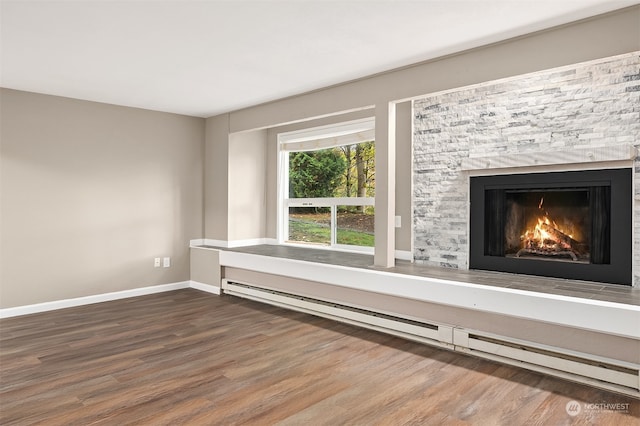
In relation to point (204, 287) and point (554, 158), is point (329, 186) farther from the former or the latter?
point (554, 158)

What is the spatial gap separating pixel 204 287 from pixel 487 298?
12.5 ft

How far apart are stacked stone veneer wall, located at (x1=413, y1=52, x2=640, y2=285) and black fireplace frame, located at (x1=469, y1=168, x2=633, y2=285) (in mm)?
68

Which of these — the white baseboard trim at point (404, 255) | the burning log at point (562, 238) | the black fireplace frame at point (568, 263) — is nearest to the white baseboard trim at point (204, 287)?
the white baseboard trim at point (404, 255)

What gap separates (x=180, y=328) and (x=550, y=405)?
3.06m

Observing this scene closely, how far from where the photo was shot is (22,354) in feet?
10.9

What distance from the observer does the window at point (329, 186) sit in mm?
5305

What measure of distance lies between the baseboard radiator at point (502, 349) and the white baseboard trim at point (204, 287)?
1.49 metres

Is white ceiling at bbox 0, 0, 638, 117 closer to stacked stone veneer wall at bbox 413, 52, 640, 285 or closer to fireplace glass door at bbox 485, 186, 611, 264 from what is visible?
stacked stone veneer wall at bbox 413, 52, 640, 285

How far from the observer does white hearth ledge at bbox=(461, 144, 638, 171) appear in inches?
124

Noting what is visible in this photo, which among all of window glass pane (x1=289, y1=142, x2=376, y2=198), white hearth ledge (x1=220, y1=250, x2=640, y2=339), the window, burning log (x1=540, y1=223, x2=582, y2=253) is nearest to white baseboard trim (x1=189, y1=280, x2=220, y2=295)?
the window

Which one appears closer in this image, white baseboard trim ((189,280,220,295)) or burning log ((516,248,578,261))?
burning log ((516,248,578,261))

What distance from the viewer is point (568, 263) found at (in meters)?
3.49

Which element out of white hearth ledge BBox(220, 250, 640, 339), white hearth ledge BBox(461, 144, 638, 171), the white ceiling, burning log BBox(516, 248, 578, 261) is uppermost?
the white ceiling

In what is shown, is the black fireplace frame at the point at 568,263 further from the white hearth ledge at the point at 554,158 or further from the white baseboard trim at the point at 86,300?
the white baseboard trim at the point at 86,300
